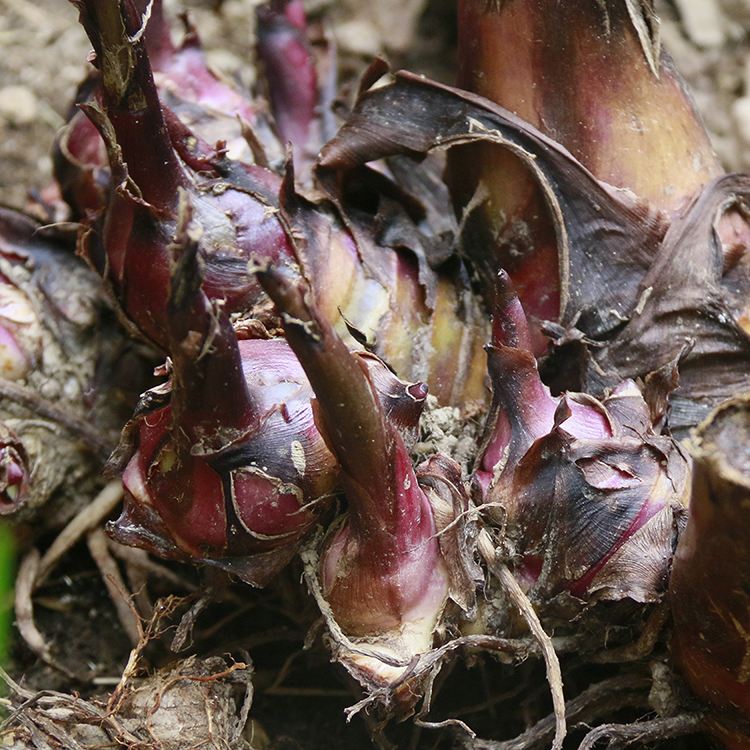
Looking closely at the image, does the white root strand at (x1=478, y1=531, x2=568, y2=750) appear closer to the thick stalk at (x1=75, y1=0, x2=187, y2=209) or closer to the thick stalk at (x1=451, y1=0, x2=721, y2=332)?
the thick stalk at (x1=451, y1=0, x2=721, y2=332)

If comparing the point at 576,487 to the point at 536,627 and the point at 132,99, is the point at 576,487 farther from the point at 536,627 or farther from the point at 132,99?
the point at 132,99

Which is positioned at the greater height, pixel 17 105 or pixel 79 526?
pixel 17 105

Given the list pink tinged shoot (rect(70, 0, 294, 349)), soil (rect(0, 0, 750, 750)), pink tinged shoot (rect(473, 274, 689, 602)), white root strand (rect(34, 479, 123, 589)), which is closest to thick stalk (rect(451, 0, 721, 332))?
pink tinged shoot (rect(473, 274, 689, 602))

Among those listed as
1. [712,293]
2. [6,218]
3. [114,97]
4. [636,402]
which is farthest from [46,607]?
[712,293]

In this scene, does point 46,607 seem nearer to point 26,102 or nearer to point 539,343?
point 539,343

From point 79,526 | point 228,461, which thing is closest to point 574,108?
point 228,461

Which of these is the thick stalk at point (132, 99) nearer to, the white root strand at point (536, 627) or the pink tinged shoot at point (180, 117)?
the pink tinged shoot at point (180, 117)

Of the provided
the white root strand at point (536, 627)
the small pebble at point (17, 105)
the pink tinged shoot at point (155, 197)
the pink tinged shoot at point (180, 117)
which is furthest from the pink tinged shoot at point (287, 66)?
the white root strand at point (536, 627)
